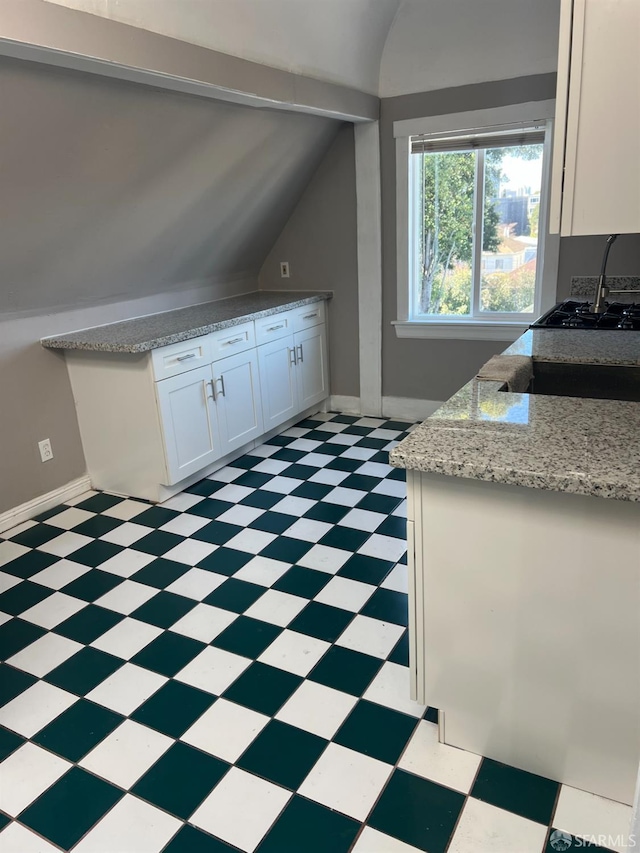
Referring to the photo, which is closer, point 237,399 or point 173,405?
point 173,405

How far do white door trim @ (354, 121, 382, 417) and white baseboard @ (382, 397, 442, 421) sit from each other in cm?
6

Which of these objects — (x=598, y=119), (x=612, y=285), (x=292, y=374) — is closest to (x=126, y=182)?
(x=292, y=374)

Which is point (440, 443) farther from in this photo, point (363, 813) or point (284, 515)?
point (284, 515)

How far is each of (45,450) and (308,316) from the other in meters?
1.91

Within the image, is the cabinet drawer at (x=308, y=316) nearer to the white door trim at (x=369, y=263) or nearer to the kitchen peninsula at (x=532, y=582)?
the white door trim at (x=369, y=263)

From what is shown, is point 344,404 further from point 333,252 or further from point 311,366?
point 333,252

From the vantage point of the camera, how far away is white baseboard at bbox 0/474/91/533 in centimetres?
309

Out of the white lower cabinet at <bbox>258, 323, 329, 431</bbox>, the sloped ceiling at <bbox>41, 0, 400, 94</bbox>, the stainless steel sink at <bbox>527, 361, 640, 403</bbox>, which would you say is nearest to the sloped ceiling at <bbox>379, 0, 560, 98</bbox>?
the sloped ceiling at <bbox>41, 0, 400, 94</bbox>

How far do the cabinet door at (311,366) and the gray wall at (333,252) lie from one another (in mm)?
89

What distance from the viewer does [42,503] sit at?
10.7 feet

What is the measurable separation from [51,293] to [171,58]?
1333 mm

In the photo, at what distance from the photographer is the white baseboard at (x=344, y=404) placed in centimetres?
455

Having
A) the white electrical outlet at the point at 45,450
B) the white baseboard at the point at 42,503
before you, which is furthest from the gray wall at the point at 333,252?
the white electrical outlet at the point at 45,450

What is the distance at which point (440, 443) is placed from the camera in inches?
57.3
